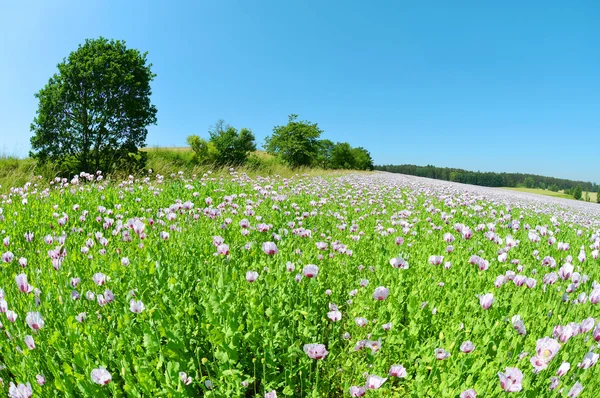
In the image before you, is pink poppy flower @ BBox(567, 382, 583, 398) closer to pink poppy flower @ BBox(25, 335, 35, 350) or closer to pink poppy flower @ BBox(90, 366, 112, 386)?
pink poppy flower @ BBox(90, 366, 112, 386)

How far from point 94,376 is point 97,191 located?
686cm

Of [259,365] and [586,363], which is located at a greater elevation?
[586,363]

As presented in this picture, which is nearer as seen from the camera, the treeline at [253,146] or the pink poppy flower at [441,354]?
the pink poppy flower at [441,354]

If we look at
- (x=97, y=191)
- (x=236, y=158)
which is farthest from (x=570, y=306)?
(x=236, y=158)

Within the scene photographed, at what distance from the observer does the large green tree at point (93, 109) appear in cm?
1587

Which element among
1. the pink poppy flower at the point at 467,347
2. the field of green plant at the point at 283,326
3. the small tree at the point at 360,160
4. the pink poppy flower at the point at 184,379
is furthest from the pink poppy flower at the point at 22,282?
the small tree at the point at 360,160

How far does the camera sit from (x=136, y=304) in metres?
2.07

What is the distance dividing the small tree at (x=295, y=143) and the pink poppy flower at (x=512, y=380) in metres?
36.3

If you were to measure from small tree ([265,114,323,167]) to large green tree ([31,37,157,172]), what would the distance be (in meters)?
22.0

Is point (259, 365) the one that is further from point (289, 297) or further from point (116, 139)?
point (116, 139)

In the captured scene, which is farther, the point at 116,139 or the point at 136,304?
the point at 116,139

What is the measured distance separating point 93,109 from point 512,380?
19414mm

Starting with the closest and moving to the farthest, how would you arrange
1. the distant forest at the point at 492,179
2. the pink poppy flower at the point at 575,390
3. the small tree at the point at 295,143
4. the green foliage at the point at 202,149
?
the pink poppy flower at the point at 575,390
the green foliage at the point at 202,149
the small tree at the point at 295,143
the distant forest at the point at 492,179

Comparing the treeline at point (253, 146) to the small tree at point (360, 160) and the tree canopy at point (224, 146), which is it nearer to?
the tree canopy at point (224, 146)
